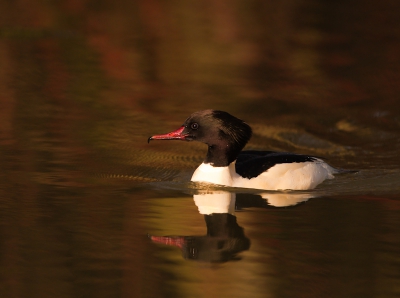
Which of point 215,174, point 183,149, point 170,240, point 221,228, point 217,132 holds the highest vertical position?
point 183,149

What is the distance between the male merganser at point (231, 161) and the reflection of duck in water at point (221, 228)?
0.20 meters

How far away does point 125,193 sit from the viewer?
8.17m

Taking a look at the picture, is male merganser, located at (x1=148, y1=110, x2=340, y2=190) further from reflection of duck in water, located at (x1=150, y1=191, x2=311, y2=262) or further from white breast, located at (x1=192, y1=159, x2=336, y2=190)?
reflection of duck in water, located at (x1=150, y1=191, x2=311, y2=262)

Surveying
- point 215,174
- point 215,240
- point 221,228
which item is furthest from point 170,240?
point 215,174

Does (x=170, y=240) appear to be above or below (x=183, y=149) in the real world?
below

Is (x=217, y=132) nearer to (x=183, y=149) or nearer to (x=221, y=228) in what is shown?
(x=221, y=228)

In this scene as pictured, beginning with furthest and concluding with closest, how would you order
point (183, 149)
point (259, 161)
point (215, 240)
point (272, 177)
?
1. point (183, 149)
2. point (259, 161)
3. point (272, 177)
4. point (215, 240)

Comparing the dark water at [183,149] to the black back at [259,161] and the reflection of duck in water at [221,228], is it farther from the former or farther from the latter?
the black back at [259,161]

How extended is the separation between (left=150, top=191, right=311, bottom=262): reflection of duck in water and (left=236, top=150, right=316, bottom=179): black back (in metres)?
0.32

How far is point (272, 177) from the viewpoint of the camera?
8.63 meters

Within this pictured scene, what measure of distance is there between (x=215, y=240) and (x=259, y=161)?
7.44 feet

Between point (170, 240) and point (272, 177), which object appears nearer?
point (170, 240)

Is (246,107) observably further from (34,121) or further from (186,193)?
(186,193)

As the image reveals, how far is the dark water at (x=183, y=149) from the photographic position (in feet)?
19.1
